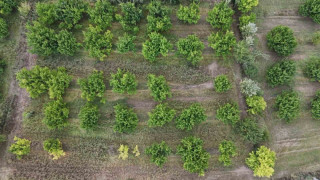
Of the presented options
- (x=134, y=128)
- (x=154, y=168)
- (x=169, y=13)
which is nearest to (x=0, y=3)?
(x=169, y=13)

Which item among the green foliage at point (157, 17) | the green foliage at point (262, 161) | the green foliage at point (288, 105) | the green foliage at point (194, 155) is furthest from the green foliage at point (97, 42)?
the green foliage at point (288, 105)

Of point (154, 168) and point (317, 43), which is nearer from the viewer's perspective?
point (154, 168)

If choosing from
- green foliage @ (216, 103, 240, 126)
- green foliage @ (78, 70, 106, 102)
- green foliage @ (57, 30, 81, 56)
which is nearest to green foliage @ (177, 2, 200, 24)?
green foliage @ (216, 103, 240, 126)

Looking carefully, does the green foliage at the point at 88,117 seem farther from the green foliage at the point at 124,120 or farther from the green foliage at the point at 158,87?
the green foliage at the point at 158,87

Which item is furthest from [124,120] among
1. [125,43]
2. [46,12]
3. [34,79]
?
[46,12]

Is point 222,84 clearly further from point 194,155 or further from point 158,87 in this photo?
point 194,155

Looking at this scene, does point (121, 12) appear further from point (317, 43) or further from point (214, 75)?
point (317, 43)
